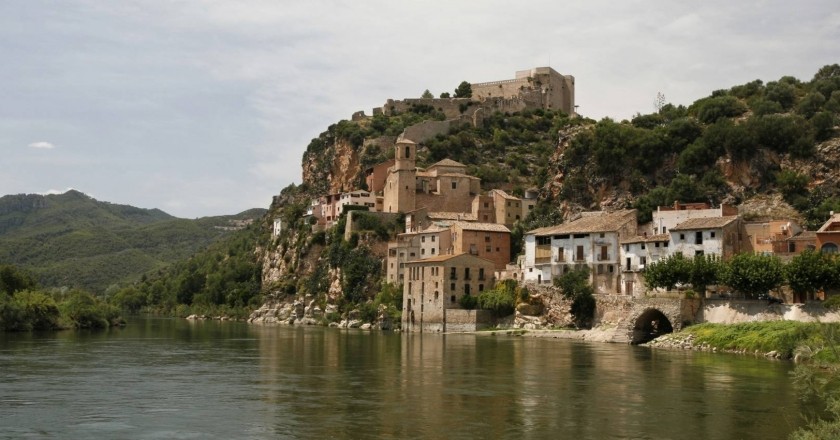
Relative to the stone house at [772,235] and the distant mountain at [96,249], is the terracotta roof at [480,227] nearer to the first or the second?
the stone house at [772,235]

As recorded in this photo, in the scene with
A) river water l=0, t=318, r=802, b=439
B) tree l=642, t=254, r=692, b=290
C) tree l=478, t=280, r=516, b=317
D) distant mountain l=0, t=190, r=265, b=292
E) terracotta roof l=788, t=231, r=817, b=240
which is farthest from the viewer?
distant mountain l=0, t=190, r=265, b=292

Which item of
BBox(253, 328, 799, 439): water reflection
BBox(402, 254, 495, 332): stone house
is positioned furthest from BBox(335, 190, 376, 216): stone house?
BBox(253, 328, 799, 439): water reflection

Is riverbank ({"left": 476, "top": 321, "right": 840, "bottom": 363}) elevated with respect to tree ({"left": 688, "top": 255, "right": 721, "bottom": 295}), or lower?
lower

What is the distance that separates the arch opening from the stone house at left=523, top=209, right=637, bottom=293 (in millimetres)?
6284

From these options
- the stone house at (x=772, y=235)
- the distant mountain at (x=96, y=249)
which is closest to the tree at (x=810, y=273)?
the stone house at (x=772, y=235)

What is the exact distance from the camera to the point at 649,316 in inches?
2085

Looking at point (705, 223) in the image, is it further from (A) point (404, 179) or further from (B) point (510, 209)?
(A) point (404, 179)

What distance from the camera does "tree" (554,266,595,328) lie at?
5881 centimetres

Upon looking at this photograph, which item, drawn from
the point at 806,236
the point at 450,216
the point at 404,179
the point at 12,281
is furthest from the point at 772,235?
the point at 12,281

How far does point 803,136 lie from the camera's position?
70.8m

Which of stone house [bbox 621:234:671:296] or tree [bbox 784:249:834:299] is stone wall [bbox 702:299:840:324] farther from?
stone house [bbox 621:234:671:296]

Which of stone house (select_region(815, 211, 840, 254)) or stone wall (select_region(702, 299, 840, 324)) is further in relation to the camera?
stone house (select_region(815, 211, 840, 254))

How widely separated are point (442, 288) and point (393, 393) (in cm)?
3507

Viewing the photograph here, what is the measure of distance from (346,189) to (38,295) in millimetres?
42550
